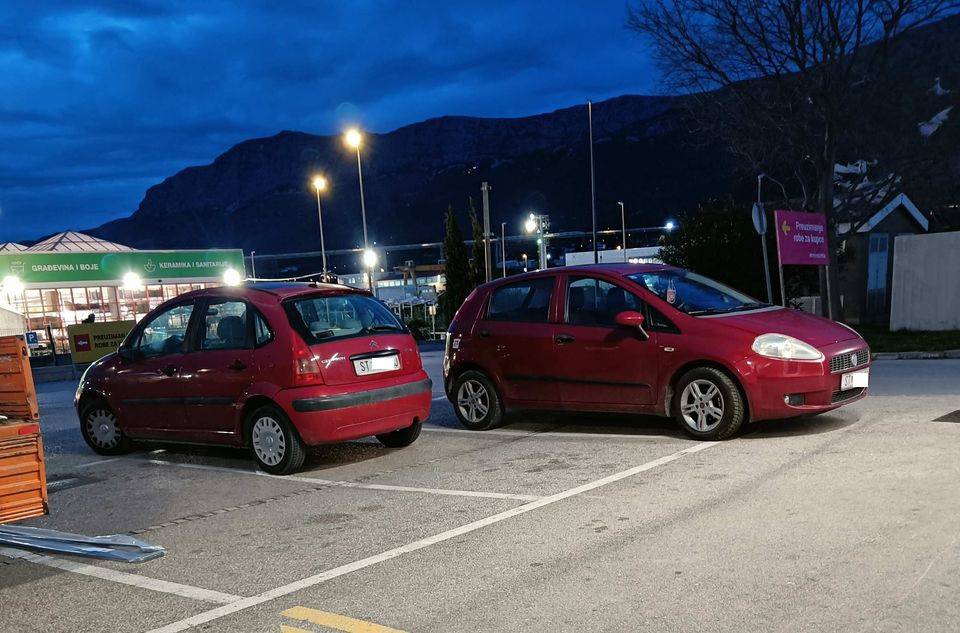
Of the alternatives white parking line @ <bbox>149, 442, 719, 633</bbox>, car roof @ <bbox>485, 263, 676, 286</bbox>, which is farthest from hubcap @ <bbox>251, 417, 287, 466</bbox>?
car roof @ <bbox>485, 263, 676, 286</bbox>

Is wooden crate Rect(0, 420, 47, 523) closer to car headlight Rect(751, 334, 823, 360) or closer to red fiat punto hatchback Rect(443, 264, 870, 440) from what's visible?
red fiat punto hatchback Rect(443, 264, 870, 440)

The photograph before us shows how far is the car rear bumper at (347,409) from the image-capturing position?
724 cm

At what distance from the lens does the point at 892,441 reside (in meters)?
7.01

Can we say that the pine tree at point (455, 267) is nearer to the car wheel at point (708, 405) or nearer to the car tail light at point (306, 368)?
the car wheel at point (708, 405)

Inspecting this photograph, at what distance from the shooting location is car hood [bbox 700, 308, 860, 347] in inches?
296

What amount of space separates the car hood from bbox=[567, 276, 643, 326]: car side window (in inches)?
33.0

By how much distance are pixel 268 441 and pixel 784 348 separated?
4.61 meters

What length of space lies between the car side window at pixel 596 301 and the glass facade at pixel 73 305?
31798 mm

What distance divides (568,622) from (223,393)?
4916 mm

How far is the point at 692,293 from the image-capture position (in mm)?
8375

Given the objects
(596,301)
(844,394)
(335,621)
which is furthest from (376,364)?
(844,394)

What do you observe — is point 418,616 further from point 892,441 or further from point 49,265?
point 49,265

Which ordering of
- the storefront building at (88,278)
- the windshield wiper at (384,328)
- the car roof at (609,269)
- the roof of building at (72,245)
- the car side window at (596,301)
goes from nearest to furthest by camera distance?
the windshield wiper at (384,328), the car side window at (596,301), the car roof at (609,269), the storefront building at (88,278), the roof of building at (72,245)

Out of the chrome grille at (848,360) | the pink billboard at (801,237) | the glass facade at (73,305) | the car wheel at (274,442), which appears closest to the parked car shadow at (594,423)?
the chrome grille at (848,360)
